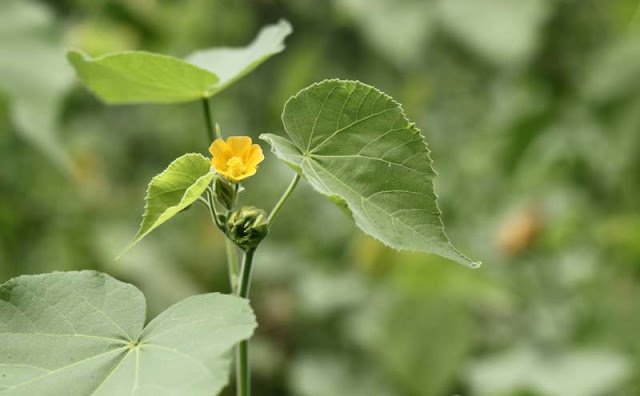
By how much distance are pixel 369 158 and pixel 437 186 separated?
1343 mm

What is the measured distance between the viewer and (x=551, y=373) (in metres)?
1.31

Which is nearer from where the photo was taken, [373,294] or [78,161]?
[373,294]

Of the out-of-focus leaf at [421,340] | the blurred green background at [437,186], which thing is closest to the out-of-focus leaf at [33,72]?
the blurred green background at [437,186]

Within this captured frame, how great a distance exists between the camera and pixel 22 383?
1.30 ft

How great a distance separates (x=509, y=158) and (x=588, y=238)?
355 millimetres

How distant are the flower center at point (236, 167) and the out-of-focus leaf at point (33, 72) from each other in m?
0.57

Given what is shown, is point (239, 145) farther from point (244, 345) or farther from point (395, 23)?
point (395, 23)

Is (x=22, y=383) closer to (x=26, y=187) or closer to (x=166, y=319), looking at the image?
(x=166, y=319)

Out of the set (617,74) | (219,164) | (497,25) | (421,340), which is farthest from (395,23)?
(219,164)

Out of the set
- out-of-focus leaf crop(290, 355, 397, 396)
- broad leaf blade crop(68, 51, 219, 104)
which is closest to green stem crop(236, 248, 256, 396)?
broad leaf blade crop(68, 51, 219, 104)

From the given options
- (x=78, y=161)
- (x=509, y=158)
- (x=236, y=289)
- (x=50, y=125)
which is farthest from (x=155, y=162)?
(x=236, y=289)

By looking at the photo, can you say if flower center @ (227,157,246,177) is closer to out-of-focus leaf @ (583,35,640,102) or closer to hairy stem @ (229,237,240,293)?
hairy stem @ (229,237,240,293)

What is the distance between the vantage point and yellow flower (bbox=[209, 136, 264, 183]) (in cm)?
43

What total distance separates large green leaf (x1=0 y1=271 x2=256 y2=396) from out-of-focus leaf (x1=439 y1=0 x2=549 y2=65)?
88cm
